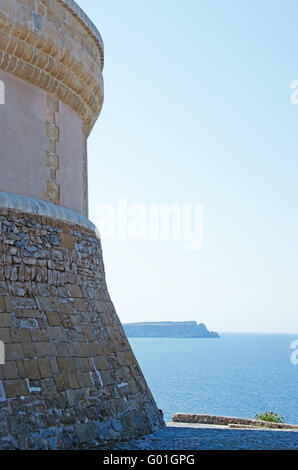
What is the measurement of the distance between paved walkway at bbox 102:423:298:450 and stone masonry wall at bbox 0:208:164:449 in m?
0.31

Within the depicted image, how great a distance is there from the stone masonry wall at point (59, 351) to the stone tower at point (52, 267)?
2 cm

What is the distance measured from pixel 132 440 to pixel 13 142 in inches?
200

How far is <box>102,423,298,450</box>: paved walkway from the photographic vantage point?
829 cm

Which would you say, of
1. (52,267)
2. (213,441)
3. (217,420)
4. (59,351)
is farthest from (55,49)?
(217,420)

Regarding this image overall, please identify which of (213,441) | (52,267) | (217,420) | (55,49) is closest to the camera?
(52,267)

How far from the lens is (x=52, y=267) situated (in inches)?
345

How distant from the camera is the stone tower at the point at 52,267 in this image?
754 cm

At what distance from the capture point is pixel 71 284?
9.12 m

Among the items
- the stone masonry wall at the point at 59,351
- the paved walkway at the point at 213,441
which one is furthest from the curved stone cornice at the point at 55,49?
the paved walkway at the point at 213,441

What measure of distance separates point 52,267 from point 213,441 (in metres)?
3.87

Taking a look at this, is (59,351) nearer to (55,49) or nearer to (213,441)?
(213,441)

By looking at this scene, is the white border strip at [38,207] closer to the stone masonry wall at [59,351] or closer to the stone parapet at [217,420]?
the stone masonry wall at [59,351]

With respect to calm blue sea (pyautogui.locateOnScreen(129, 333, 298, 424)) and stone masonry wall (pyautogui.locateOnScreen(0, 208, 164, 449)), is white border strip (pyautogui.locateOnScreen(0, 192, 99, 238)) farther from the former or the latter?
calm blue sea (pyautogui.locateOnScreen(129, 333, 298, 424))
